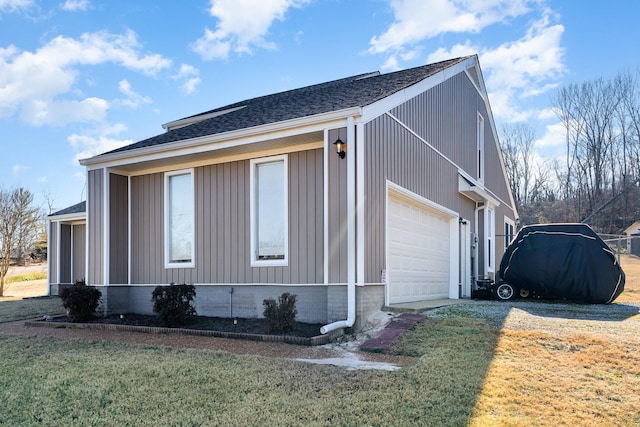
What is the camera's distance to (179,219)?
9750 millimetres

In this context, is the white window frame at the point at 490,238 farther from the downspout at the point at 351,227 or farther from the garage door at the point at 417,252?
the downspout at the point at 351,227

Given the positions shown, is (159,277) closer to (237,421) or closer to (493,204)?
(237,421)

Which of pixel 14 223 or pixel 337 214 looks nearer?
pixel 337 214

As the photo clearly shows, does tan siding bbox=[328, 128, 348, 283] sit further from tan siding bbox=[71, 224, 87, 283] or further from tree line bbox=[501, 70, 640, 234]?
tree line bbox=[501, 70, 640, 234]

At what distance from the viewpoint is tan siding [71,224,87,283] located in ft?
53.7

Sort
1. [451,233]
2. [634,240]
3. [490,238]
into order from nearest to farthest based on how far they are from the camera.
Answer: [451,233], [490,238], [634,240]

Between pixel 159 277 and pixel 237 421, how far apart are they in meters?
6.72

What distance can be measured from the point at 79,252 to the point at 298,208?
11687 millimetres

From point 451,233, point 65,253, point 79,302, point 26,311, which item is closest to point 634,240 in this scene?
point 451,233

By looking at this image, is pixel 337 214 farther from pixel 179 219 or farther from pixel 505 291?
pixel 505 291

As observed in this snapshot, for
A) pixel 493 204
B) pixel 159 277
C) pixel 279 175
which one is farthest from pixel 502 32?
pixel 159 277

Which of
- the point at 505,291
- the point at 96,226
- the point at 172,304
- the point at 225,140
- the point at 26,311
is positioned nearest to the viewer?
the point at 172,304

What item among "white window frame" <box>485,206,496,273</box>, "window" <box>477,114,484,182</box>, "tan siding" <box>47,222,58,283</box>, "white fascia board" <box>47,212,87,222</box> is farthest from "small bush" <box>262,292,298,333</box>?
"tan siding" <box>47,222,58,283</box>

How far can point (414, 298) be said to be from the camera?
32.2 feet
